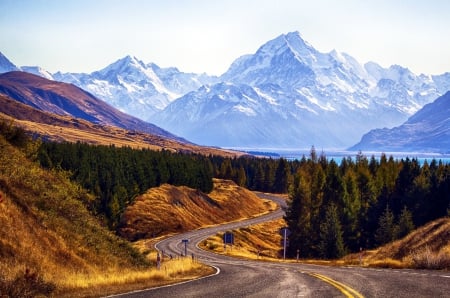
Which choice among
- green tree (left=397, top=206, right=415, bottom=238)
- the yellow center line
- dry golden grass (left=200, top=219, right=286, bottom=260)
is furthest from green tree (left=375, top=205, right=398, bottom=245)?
the yellow center line

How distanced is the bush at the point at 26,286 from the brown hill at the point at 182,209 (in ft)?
285

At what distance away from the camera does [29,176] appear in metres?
33.2

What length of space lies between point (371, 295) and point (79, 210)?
22124 mm

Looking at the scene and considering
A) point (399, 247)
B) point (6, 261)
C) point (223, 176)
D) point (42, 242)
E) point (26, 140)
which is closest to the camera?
point (6, 261)

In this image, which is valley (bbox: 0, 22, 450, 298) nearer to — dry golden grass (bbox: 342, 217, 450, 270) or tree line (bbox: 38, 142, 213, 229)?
dry golden grass (bbox: 342, 217, 450, 270)

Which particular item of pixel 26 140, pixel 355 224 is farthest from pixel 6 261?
pixel 355 224

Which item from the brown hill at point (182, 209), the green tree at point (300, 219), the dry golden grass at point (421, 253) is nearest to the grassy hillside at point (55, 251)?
the dry golden grass at point (421, 253)

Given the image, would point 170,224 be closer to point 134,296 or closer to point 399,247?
point 399,247

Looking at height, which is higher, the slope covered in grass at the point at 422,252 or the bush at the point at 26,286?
the bush at the point at 26,286

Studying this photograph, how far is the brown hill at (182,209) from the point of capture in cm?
10706

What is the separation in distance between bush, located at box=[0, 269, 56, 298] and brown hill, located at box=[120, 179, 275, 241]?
8681 centimetres

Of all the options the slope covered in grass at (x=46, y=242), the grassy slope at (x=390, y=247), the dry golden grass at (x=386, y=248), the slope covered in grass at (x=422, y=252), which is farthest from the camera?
the dry golden grass at (x=386, y=248)

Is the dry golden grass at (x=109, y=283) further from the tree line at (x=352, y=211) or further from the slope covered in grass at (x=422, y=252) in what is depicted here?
the tree line at (x=352, y=211)

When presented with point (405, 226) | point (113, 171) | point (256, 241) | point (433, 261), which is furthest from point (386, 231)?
point (433, 261)
